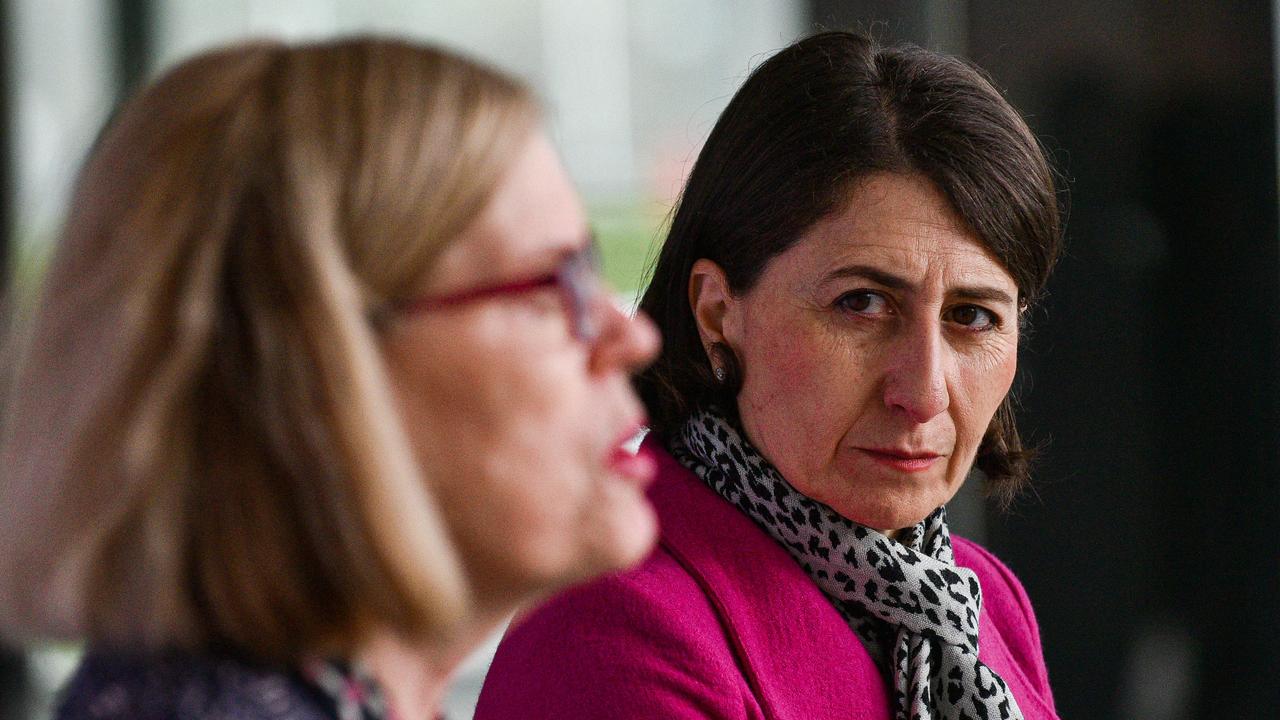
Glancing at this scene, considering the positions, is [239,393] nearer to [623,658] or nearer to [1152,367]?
[623,658]

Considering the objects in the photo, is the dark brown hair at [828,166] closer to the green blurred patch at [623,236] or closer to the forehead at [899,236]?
the forehead at [899,236]

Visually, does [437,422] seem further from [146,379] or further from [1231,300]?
[1231,300]

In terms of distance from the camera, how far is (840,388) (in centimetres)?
157

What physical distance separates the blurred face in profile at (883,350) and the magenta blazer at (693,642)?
114 millimetres

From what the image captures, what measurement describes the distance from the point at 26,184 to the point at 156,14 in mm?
621

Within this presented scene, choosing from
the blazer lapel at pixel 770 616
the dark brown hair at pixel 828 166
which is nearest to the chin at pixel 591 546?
the blazer lapel at pixel 770 616

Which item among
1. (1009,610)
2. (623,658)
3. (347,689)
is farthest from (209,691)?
(1009,610)

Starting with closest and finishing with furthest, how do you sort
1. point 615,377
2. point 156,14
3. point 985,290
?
1. point 615,377
2. point 985,290
3. point 156,14

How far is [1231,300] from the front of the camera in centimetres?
374

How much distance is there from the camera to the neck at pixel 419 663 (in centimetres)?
96

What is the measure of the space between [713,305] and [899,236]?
26cm

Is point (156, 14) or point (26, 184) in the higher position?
point (156, 14)

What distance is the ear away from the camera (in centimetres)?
169

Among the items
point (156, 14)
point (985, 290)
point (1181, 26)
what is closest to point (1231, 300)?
point (1181, 26)
